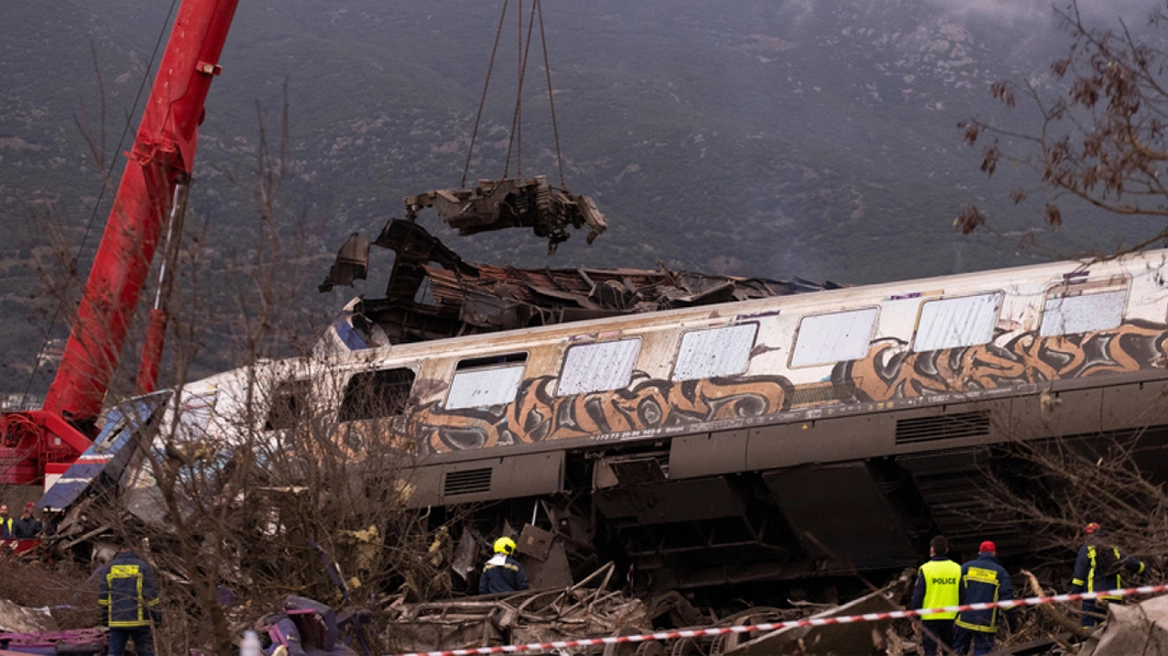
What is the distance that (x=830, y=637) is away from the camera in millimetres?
10852

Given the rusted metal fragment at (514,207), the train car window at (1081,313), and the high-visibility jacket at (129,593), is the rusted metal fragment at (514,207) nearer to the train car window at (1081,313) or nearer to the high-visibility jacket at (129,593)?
the train car window at (1081,313)

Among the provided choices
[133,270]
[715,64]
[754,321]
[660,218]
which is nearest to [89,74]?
[660,218]

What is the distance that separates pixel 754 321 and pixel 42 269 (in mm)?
8424

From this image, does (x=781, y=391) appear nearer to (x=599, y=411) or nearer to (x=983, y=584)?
(x=599, y=411)

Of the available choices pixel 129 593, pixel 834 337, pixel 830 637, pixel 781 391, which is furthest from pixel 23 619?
pixel 834 337

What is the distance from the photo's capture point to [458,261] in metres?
20.0

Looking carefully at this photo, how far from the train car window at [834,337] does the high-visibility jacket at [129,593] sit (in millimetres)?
6904

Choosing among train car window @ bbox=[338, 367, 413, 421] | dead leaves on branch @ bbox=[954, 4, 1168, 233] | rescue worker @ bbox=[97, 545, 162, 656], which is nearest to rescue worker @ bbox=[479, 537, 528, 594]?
train car window @ bbox=[338, 367, 413, 421]

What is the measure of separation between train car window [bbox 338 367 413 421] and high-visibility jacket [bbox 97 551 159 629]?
3422 millimetres

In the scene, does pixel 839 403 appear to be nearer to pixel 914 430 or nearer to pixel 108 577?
pixel 914 430

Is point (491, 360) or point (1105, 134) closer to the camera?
point (1105, 134)

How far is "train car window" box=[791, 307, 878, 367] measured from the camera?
14797mm

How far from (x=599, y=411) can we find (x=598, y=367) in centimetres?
57

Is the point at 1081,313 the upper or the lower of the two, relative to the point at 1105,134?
upper
